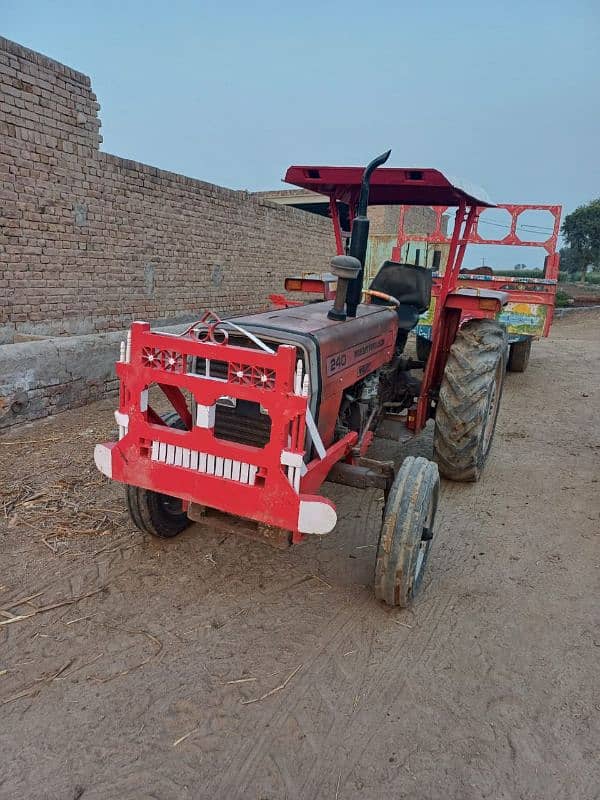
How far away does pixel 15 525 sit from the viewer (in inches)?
141

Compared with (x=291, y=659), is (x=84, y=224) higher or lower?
higher

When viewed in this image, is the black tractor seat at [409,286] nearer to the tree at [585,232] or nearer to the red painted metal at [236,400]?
the red painted metal at [236,400]

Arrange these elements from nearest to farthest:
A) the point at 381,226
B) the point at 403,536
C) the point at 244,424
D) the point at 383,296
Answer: the point at 403,536, the point at 244,424, the point at 383,296, the point at 381,226

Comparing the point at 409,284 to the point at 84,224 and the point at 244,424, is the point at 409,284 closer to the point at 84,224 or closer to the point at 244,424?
the point at 244,424

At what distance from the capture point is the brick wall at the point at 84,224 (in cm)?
638

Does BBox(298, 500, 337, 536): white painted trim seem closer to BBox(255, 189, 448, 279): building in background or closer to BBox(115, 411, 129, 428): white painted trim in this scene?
BBox(115, 411, 129, 428): white painted trim

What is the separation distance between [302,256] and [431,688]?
37.8 feet

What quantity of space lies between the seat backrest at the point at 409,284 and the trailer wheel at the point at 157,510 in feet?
7.76

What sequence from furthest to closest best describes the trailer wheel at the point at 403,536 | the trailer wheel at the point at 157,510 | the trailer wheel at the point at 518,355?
1. the trailer wheel at the point at 518,355
2. the trailer wheel at the point at 157,510
3. the trailer wheel at the point at 403,536

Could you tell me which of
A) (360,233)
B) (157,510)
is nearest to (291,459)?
(157,510)

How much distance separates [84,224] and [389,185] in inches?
185

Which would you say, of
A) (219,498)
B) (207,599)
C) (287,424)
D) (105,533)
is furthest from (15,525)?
(287,424)

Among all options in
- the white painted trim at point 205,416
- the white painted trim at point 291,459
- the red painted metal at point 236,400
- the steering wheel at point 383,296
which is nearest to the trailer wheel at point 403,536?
the red painted metal at point 236,400

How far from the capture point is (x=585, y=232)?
25.5 m
